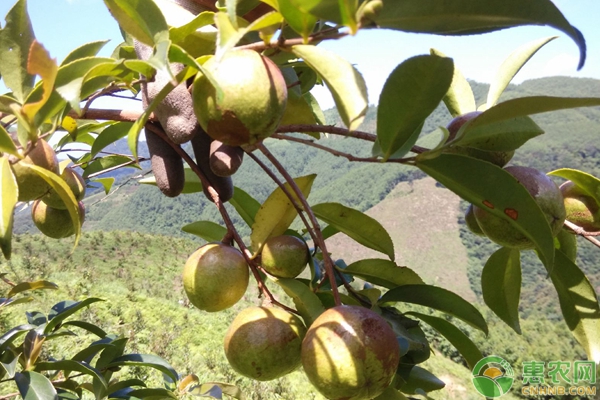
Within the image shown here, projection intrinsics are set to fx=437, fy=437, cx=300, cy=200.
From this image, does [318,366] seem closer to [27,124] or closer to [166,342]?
[27,124]

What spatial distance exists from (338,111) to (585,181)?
54 cm

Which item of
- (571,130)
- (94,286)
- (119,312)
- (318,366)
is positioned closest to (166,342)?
(119,312)

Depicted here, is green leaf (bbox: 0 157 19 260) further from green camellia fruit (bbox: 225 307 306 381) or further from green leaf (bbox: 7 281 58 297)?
green leaf (bbox: 7 281 58 297)

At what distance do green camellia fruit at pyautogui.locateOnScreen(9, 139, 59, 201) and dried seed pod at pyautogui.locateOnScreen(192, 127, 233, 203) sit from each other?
7.1 inches

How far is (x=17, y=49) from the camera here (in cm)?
52

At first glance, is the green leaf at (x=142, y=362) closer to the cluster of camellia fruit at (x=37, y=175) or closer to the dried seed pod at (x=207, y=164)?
the cluster of camellia fruit at (x=37, y=175)

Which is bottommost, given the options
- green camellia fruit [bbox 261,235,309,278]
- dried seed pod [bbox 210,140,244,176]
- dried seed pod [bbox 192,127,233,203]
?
green camellia fruit [bbox 261,235,309,278]

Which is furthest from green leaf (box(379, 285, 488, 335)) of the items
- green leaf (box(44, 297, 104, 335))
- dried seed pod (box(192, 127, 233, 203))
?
green leaf (box(44, 297, 104, 335))

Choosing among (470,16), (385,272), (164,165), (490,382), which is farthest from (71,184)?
(490,382)

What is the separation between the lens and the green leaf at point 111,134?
70 centimetres

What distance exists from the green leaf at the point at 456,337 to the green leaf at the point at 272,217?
29 cm

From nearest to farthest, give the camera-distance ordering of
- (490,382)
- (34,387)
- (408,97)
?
(408,97)
(34,387)
(490,382)

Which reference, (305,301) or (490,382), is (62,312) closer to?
(305,301)

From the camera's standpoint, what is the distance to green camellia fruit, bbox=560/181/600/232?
72 cm
